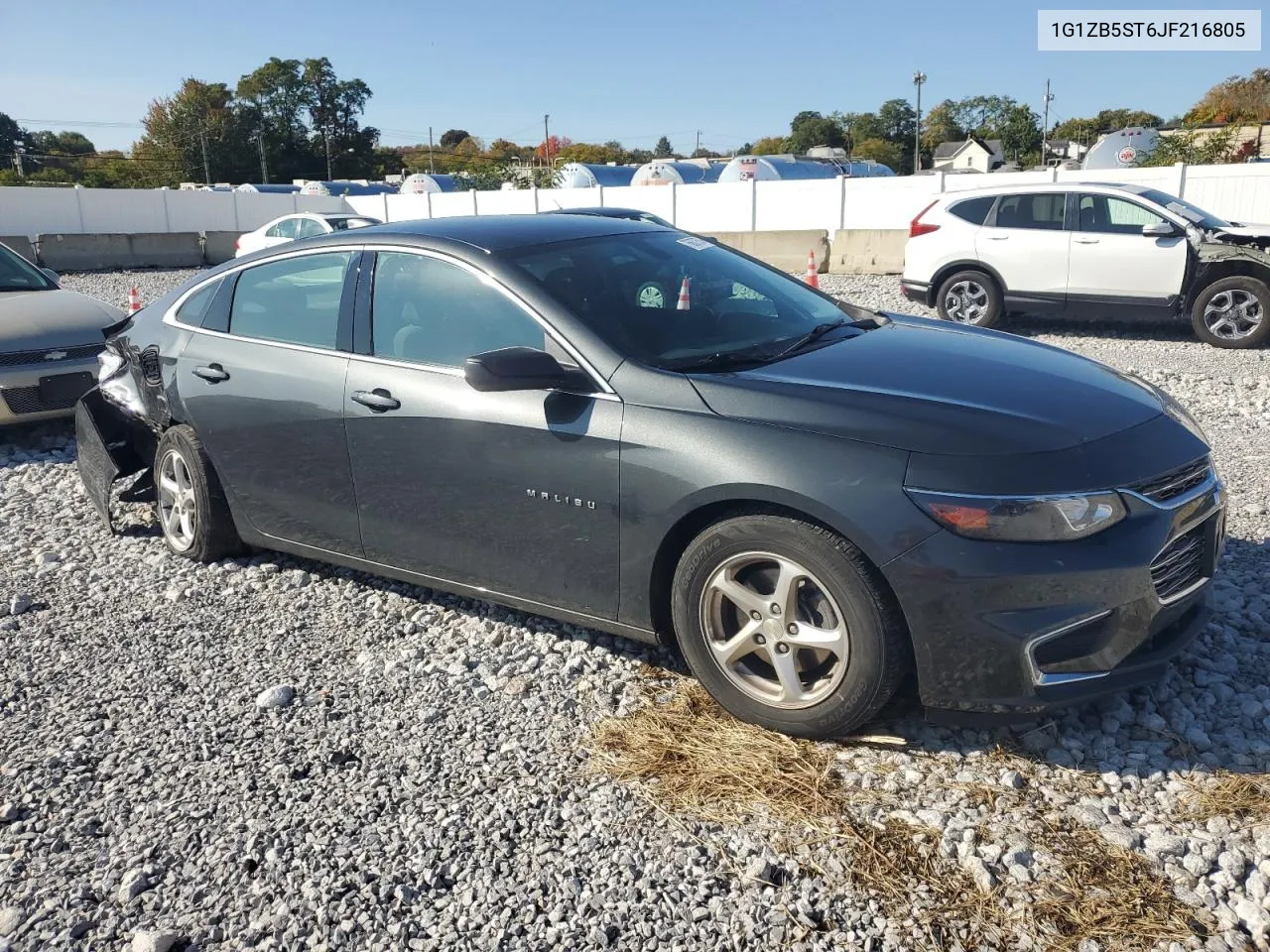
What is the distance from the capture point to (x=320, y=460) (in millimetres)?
4422

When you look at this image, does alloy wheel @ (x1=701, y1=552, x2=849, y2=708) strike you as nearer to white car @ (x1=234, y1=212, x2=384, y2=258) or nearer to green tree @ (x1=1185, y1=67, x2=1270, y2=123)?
white car @ (x1=234, y1=212, x2=384, y2=258)

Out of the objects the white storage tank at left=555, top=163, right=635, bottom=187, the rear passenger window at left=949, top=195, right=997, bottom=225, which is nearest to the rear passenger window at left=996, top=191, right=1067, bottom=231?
the rear passenger window at left=949, top=195, right=997, bottom=225

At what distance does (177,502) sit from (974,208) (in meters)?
9.98

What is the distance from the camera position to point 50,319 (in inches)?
309

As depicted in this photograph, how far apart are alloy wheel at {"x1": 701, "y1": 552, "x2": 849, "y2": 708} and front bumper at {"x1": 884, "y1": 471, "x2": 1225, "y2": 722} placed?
0.92 feet

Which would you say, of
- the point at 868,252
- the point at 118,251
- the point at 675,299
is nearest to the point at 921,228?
the point at 868,252

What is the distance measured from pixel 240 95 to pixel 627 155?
133ft

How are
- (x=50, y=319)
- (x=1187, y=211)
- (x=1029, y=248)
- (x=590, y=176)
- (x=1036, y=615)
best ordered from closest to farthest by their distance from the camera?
(x=1036, y=615), (x=50, y=319), (x=1187, y=211), (x=1029, y=248), (x=590, y=176)

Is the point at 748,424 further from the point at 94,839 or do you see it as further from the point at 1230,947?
the point at 94,839

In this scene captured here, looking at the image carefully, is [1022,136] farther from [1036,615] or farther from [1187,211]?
[1036,615]

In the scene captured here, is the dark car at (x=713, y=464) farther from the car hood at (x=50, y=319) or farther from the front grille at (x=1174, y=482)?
the car hood at (x=50, y=319)

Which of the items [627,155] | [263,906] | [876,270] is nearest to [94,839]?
[263,906]

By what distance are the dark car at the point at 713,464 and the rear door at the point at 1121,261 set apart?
7888 millimetres

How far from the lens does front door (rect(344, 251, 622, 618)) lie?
144 inches
